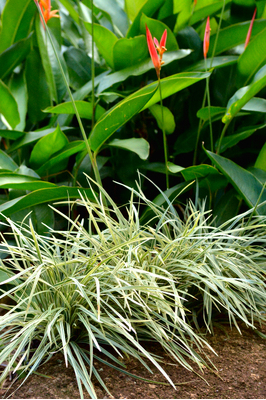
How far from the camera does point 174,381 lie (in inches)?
34.2

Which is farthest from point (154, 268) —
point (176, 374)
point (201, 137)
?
point (201, 137)

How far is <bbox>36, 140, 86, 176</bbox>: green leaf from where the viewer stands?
4.52ft

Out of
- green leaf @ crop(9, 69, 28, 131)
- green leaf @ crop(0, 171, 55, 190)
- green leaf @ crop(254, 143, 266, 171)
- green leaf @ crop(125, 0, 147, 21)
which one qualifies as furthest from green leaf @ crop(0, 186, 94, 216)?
green leaf @ crop(125, 0, 147, 21)

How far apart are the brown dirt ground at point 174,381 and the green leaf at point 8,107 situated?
104cm

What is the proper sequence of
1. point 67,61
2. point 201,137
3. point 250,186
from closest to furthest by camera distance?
point 250,186 → point 201,137 → point 67,61

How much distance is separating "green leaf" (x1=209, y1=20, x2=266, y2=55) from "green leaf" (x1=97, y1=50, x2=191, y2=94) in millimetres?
243

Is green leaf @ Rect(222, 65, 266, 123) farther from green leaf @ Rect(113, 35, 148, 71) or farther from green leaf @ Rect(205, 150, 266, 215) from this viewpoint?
green leaf @ Rect(113, 35, 148, 71)

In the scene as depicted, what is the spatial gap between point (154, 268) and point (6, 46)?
138 cm

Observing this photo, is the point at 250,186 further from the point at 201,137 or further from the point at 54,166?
the point at 54,166

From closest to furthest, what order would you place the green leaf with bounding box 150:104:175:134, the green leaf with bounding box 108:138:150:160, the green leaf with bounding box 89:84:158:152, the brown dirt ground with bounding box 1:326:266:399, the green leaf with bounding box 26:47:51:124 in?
the brown dirt ground with bounding box 1:326:266:399
the green leaf with bounding box 89:84:158:152
the green leaf with bounding box 108:138:150:160
the green leaf with bounding box 150:104:175:134
the green leaf with bounding box 26:47:51:124

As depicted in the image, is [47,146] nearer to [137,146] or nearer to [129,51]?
[137,146]

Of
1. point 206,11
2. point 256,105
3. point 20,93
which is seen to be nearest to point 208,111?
point 256,105

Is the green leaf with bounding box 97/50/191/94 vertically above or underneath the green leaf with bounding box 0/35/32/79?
underneath

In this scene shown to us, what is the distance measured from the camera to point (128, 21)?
190 centimetres
